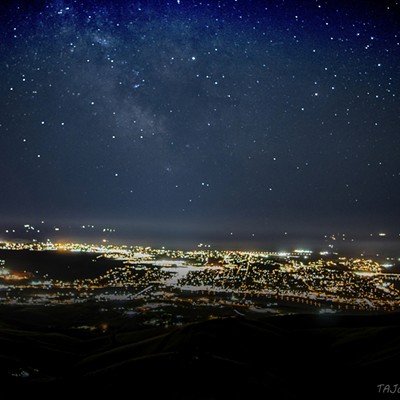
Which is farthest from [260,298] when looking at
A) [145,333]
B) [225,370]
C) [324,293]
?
[225,370]

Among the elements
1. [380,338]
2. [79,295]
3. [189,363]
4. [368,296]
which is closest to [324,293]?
[368,296]

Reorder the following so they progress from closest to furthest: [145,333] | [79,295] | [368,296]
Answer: [145,333] → [79,295] → [368,296]

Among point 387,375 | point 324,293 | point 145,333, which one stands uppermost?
point 387,375

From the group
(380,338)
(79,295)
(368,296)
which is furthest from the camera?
(368,296)

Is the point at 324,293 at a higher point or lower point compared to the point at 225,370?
lower

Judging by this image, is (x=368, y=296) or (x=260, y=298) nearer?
(x=260, y=298)

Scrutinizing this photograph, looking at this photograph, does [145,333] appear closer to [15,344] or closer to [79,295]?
[15,344]

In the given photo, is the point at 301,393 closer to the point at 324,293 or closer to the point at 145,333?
the point at 145,333
